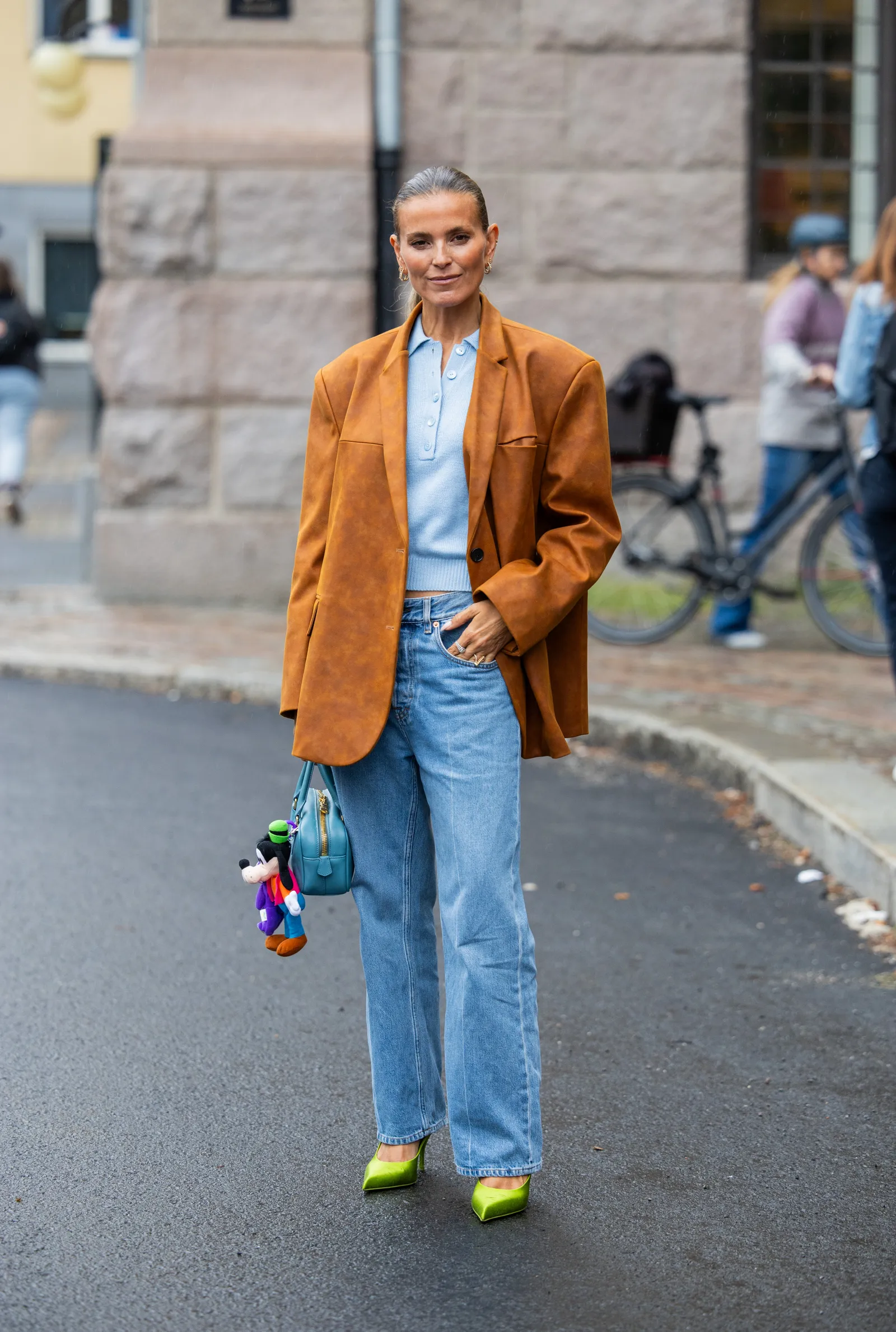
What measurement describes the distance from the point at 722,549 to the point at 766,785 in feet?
9.98

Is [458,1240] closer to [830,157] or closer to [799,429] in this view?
[799,429]

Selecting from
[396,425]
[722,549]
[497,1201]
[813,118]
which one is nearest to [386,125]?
[813,118]

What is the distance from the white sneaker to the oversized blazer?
5934 mm

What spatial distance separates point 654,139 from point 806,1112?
7.59 m

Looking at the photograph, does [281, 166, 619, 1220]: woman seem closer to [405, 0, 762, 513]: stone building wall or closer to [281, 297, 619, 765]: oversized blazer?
[281, 297, 619, 765]: oversized blazer

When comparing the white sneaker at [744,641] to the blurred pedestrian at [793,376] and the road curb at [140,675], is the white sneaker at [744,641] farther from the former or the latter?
the road curb at [140,675]

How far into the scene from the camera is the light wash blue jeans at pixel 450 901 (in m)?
3.18

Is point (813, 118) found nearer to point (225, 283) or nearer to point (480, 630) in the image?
point (225, 283)

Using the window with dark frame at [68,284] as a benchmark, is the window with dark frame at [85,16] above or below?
above

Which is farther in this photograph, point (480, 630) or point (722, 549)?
point (722, 549)

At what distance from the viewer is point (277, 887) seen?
3.23 m

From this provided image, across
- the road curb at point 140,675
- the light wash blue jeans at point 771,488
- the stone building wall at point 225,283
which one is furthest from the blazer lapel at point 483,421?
the stone building wall at point 225,283

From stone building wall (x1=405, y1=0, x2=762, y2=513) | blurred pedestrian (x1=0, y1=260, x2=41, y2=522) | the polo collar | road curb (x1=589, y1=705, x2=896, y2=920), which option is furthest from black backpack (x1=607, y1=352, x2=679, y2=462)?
the polo collar

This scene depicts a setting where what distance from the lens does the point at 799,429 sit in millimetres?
8945
